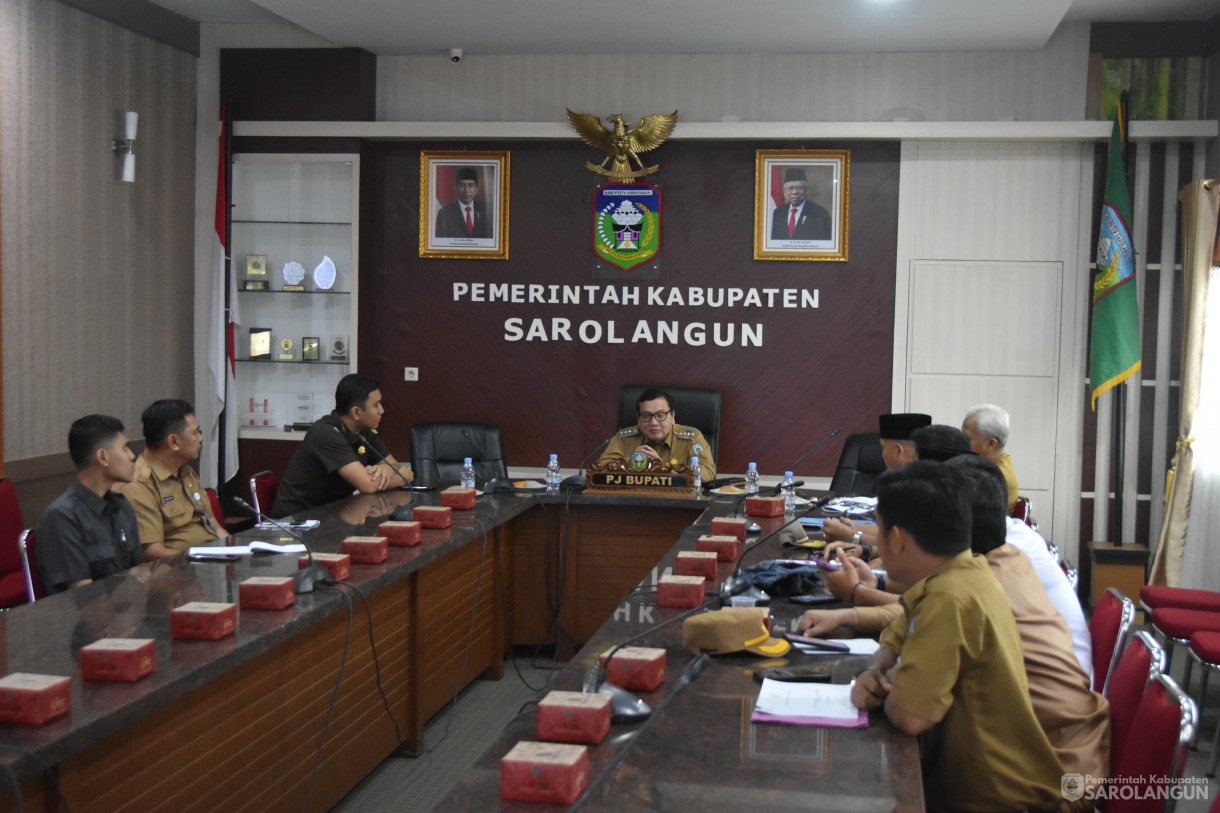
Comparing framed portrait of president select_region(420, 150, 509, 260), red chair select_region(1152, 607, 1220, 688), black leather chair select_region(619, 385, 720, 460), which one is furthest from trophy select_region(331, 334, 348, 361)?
red chair select_region(1152, 607, 1220, 688)

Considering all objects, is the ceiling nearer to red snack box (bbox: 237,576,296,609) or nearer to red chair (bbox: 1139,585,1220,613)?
red chair (bbox: 1139,585,1220,613)

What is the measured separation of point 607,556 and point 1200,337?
308cm

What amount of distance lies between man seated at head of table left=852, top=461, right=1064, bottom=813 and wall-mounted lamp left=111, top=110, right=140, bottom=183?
4.60 m

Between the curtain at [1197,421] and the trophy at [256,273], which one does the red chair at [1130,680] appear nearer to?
A: the curtain at [1197,421]

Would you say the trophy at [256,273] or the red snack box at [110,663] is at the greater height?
the trophy at [256,273]

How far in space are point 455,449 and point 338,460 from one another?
87 centimetres

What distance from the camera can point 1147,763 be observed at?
75.4 inches

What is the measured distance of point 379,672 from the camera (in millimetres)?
3320

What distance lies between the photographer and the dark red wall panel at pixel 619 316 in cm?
591

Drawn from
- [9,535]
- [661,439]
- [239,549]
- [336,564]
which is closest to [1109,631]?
[336,564]

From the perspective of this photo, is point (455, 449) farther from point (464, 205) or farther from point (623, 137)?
point (623, 137)

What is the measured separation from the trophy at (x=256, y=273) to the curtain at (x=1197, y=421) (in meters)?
4.82

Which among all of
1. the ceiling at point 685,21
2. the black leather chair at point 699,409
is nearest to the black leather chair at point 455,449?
the black leather chair at point 699,409

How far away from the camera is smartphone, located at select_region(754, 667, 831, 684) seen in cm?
211
